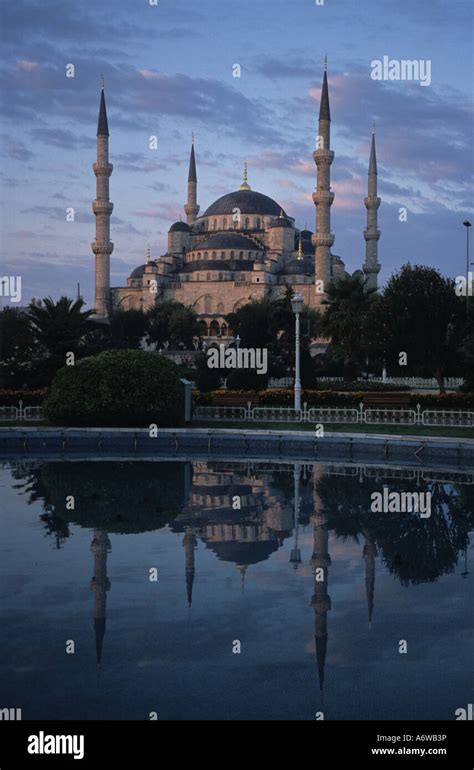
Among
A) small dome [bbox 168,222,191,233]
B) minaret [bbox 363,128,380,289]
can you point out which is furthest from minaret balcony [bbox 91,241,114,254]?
small dome [bbox 168,222,191,233]

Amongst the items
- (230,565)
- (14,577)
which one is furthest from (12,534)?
Result: (230,565)

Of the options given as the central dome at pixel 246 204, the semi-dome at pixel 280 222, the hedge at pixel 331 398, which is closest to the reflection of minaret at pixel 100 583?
the hedge at pixel 331 398

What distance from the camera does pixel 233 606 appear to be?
9156mm

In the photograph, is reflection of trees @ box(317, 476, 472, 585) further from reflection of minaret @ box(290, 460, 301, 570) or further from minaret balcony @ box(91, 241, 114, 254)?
minaret balcony @ box(91, 241, 114, 254)

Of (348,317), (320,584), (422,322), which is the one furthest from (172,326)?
(320,584)

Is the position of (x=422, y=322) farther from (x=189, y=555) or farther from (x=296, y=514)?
(x=189, y=555)

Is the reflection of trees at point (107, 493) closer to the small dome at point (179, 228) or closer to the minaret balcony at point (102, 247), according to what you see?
the minaret balcony at point (102, 247)

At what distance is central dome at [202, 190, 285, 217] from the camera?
95062mm

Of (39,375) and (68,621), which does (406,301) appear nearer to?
(39,375)

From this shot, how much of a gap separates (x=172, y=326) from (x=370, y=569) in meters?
57.4

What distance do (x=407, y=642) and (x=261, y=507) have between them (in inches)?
277

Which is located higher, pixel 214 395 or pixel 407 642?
pixel 214 395

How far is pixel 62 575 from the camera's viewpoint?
10.4 m

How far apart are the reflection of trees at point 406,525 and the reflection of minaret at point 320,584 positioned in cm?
22
